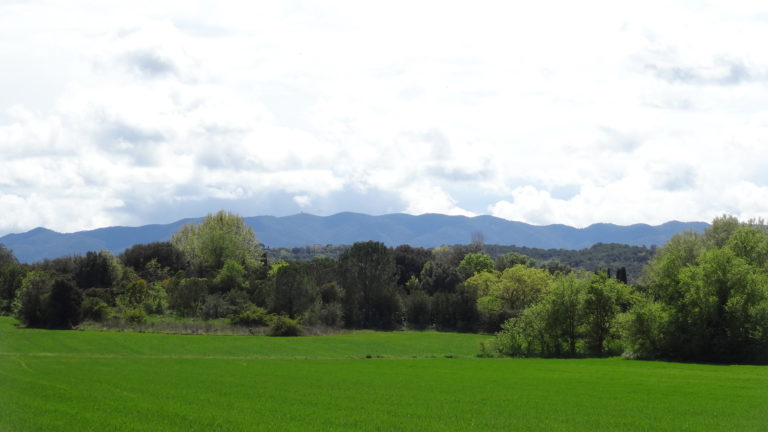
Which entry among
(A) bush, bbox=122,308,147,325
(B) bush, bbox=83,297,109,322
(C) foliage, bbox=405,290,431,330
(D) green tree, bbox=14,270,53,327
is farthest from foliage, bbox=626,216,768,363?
(D) green tree, bbox=14,270,53,327

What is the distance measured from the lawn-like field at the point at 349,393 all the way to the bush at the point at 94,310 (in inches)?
814

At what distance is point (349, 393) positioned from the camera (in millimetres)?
38406

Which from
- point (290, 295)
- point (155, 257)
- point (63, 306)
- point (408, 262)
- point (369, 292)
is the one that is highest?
point (155, 257)

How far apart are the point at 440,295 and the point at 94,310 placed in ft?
194

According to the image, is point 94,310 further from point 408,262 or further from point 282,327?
point 408,262

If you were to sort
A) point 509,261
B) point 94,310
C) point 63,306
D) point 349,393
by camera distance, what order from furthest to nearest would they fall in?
1. point 509,261
2. point 94,310
3. point 63,306
4. point 349,393

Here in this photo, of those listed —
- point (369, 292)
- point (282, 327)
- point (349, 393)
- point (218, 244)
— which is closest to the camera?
point (349, 393)

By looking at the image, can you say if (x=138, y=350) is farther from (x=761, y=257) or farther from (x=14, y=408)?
(x=761, y=257)

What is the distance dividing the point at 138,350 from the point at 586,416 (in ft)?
169

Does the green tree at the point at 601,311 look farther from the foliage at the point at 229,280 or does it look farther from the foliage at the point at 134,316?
the foliage at the point at 229,280

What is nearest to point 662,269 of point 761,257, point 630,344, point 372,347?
point 630,344

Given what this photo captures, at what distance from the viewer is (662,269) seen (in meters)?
72.4

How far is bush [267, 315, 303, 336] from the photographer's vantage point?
94594 mm

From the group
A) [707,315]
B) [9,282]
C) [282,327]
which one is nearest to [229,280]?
[282,327]
